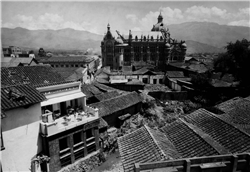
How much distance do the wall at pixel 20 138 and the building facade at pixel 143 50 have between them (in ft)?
184

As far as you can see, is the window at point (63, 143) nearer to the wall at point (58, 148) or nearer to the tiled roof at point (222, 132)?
the wall at point (58, 148)

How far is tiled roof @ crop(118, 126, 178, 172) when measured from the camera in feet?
28.5

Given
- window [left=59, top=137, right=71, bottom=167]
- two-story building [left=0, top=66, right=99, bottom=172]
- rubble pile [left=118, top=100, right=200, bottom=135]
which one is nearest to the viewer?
two-story building [left=0, top=66, right=99, bottom=172]

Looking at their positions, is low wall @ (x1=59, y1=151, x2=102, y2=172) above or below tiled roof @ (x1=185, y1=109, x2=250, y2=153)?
below

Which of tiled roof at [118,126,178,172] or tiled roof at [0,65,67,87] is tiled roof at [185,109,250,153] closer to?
tiled roof at [118,126,178,172]

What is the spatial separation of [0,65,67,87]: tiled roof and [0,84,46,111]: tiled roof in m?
2.29

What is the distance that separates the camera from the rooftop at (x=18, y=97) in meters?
11.3

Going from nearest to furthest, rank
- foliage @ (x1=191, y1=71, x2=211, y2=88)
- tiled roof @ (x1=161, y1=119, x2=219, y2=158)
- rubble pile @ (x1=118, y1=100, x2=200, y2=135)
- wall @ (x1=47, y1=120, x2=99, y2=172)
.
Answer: tiled roof @ (x1=161, y1=119, x2=219, y2=158)
wall @ (x1=47, y1=120, x2=99, y2=172)
rubble pile @ (x1=118, y1=100, x2=200, y2=135)
foliage @ (x1=191, y1=71, x2=211, y2=88)

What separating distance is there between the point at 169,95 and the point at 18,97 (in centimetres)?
2652

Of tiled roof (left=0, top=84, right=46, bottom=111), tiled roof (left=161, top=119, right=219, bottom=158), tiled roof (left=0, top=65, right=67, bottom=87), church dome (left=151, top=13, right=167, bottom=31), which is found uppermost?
church dome (left=151, top=13, right=167, bottom=31)

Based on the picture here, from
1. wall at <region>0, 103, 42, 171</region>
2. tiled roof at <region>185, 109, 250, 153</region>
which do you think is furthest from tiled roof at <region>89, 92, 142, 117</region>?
tiled roof at <region>185, 109, 250, 153</region>

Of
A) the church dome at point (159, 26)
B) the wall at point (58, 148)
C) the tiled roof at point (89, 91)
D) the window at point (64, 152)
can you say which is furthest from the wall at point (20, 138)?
the church dome at point (159, 26)

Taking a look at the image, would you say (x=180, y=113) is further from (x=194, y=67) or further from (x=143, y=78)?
(x=194, y=67)

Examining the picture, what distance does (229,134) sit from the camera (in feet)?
37.7
